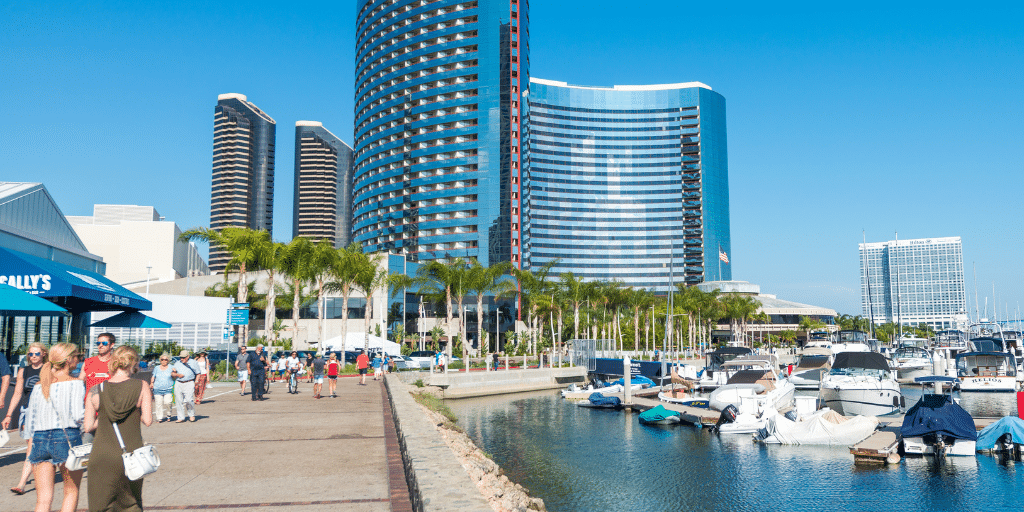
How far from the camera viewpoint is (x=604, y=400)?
37875mm

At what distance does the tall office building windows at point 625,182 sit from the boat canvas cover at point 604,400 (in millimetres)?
130111

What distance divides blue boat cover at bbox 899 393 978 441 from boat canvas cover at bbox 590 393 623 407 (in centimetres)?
1743

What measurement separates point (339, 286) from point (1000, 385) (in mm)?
47687

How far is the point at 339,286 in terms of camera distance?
59031mm

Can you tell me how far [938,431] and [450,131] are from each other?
117 metres

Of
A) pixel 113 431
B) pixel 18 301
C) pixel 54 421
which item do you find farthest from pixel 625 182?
pixel 113 431

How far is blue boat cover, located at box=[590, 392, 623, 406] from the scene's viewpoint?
3775 centimetres

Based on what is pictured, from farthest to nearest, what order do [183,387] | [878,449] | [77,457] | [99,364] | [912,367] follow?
[912,367] < [878,449] < [183,387] < [99,364] < [77,457]

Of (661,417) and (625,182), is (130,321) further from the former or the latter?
(625,182)

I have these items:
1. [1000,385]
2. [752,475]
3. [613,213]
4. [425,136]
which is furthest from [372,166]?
[752,475]

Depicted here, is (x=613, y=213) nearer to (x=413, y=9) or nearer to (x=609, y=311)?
(x=413, y=9)

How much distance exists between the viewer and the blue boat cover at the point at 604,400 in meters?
37.8

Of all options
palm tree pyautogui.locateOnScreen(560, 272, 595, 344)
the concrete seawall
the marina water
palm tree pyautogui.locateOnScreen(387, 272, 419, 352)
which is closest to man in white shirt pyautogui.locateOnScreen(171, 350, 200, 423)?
the marina water

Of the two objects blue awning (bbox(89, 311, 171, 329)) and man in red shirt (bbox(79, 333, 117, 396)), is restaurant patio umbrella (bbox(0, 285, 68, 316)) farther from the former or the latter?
blue awning (bbox(89, 311, 171, 329))
